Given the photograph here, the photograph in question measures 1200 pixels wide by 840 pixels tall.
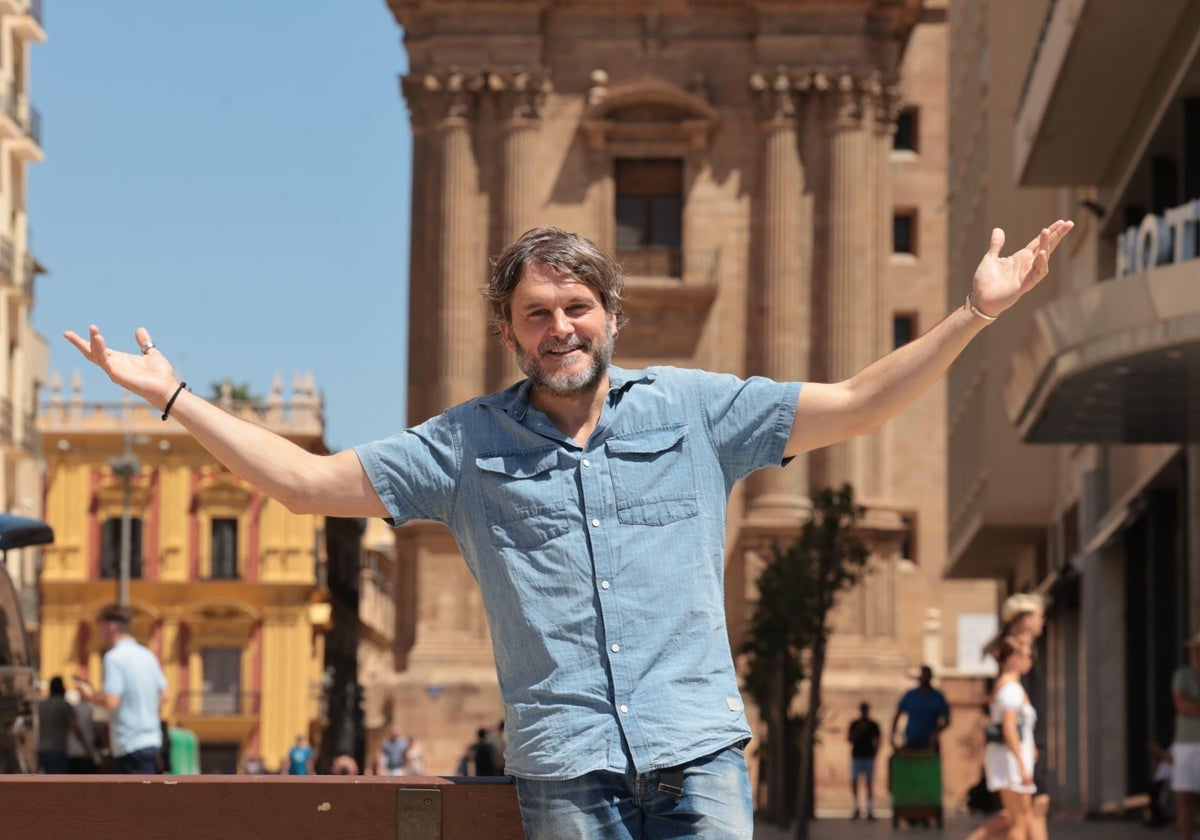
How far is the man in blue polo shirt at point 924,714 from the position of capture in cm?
2539

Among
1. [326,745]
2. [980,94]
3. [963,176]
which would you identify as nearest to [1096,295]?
[980,94]

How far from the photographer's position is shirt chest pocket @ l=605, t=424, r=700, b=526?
5.05 m

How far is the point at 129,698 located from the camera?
1505 cm

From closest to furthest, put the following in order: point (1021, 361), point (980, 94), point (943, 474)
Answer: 1. point (1021, 361)
2. point (980, 94)
3. point (943, 474)

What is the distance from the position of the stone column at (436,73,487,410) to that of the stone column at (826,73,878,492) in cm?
727

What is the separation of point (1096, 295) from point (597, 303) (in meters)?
15.6

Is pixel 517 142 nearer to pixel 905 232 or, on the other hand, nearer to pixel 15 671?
pixel 905 232

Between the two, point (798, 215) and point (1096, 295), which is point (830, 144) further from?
point (1096, 295)

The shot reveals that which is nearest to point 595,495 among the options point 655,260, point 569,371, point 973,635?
point 569,371

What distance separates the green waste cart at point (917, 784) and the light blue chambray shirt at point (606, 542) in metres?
21.2

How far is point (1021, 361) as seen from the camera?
23.8 m

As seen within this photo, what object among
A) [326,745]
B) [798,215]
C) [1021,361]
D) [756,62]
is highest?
[756,62]

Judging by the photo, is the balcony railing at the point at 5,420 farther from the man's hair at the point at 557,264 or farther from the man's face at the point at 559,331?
the man's face at the point at 559,331

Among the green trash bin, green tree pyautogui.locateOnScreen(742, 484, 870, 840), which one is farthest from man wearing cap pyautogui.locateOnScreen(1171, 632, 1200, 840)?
green tree pyautogui.locateOnScreen(742, 484, 870, 840)
